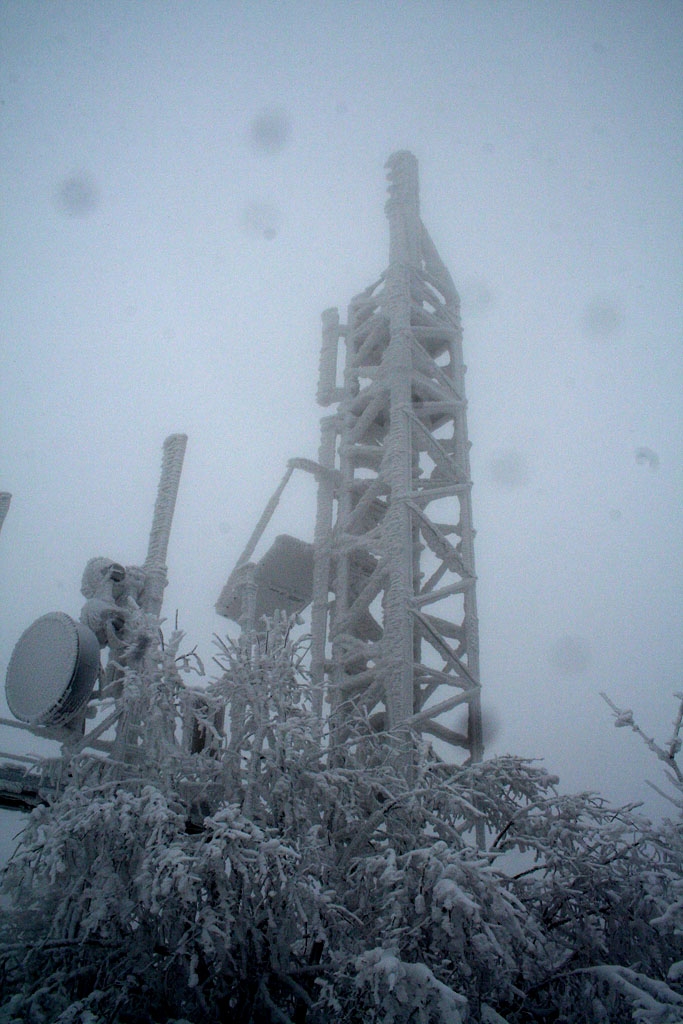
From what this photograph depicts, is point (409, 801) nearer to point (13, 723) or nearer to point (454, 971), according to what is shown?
point (454, 971)

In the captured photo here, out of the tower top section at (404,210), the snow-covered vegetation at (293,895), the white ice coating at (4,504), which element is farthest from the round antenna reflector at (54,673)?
the tower top section at (404,210)

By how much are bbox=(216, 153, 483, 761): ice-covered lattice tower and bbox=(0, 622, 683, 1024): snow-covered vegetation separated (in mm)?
1329

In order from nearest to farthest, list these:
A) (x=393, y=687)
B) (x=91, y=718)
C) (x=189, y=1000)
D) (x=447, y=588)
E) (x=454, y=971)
A: 1. (x=454, y=971)
2. (x=189, y=1000)
3. (x=91, y=718)
4. (x=393, y=687)
5. (x=447, y=588)

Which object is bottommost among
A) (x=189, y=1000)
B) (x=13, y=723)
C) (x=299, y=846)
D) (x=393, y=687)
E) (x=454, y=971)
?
(x=189, y=1000)

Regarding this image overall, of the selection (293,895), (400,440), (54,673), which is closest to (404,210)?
(400,440)

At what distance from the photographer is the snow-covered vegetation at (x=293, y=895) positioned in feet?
13.4

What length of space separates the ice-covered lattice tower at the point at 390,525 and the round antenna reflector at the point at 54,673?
209cm

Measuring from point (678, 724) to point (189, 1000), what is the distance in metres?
3.74

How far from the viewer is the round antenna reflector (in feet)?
19.6

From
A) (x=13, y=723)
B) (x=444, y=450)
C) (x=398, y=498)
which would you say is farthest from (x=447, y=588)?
(x=13, y=723)

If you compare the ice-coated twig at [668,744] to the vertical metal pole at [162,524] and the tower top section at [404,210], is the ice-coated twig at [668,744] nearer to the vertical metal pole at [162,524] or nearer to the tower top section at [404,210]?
the vertical metal pole at [162,524]

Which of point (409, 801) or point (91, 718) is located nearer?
point (409, 801)

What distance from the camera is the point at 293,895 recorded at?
14.4 feet

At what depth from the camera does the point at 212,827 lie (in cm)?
434
